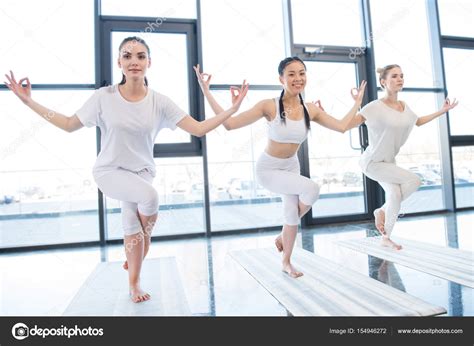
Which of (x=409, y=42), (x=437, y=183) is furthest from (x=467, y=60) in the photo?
(x=437, y=183)

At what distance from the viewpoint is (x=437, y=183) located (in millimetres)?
4020

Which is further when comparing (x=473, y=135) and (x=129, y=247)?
(x=473, y=135)

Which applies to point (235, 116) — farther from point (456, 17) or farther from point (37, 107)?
point (456, 17)

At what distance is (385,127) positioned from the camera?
2289mm

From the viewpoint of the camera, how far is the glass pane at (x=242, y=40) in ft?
10.7

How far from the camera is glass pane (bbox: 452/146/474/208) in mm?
4049

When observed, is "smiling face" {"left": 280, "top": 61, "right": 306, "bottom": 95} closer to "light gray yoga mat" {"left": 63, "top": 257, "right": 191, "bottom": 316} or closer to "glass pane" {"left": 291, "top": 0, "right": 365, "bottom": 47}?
"light gray yoga mat" {"left": 63, "top": 257, "right": 191, "bottom": 316}

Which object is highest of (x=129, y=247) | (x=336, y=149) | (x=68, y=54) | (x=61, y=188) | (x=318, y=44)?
(x=318, y=44)

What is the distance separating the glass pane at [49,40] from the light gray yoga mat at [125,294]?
5.72ft

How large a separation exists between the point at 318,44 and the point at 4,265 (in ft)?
11.2
